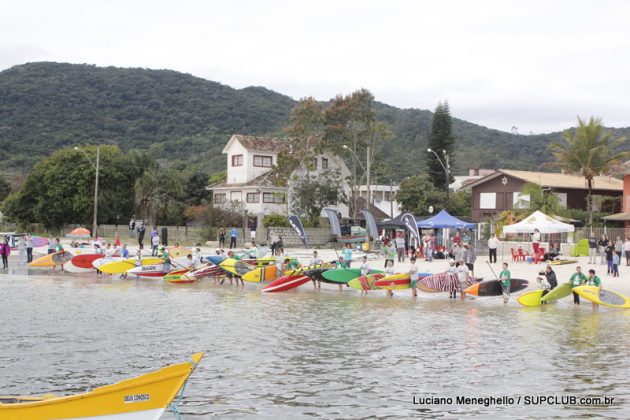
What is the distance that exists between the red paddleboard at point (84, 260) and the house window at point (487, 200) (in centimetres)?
3722

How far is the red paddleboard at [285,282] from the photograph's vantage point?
2908 cm

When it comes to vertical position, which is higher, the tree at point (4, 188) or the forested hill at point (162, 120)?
the forested hill at point (162, 120)

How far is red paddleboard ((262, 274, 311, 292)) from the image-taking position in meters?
29.1

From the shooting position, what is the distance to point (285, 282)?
29.2 meters

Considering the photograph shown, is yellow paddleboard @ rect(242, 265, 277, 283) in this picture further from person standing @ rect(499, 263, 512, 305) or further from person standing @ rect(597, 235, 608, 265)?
person standing @ rect(597, 235, 608, 265)

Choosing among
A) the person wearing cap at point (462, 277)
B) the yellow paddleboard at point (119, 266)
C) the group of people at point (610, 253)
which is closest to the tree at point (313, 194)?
the group of people at point (610, 253)

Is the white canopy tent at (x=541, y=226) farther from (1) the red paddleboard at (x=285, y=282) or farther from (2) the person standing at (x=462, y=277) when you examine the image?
(1) the red paddleboard at (x=285, y=282)

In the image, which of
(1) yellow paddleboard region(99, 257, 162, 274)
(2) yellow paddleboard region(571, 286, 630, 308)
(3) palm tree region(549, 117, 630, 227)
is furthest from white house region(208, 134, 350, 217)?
(2) yellow paddleboard region(571, 286, 630, 308)

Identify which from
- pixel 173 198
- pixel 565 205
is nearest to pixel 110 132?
pixel 173 198

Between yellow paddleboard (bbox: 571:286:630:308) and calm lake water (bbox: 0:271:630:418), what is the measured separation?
12.8 inches

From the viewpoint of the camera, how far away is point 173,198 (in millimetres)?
66500

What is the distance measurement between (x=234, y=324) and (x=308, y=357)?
5068 mm

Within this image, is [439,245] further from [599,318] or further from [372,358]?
[372,358]

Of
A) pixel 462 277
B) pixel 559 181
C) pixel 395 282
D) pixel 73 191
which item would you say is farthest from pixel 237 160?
pixel 462 277
